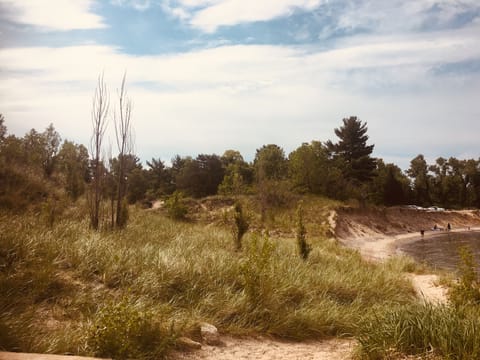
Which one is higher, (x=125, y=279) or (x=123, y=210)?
(x=123, y=210)

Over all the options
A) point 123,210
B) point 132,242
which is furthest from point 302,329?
point 123,210

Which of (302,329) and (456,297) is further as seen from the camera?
(456,297)

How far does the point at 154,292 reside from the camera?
556 centimetres

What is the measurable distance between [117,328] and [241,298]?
2.36m

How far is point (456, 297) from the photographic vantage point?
7.02 m

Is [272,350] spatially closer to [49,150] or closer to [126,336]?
[126,336]

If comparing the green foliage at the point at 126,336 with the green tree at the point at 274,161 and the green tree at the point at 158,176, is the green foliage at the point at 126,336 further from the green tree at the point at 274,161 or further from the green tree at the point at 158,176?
the green tree at the point at 158,176

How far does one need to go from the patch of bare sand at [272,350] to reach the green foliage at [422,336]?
0.47m

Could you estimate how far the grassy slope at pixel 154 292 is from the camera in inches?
167

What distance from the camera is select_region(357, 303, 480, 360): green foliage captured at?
355cm

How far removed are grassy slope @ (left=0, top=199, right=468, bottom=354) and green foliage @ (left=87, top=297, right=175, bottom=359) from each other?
0.36ft

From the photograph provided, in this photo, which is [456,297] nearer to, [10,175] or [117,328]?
[117,328]

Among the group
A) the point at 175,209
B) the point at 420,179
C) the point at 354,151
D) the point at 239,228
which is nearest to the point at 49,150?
the point at 175,209


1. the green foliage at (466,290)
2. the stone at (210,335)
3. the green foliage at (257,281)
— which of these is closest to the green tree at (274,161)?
the green foliage at (466,290)
